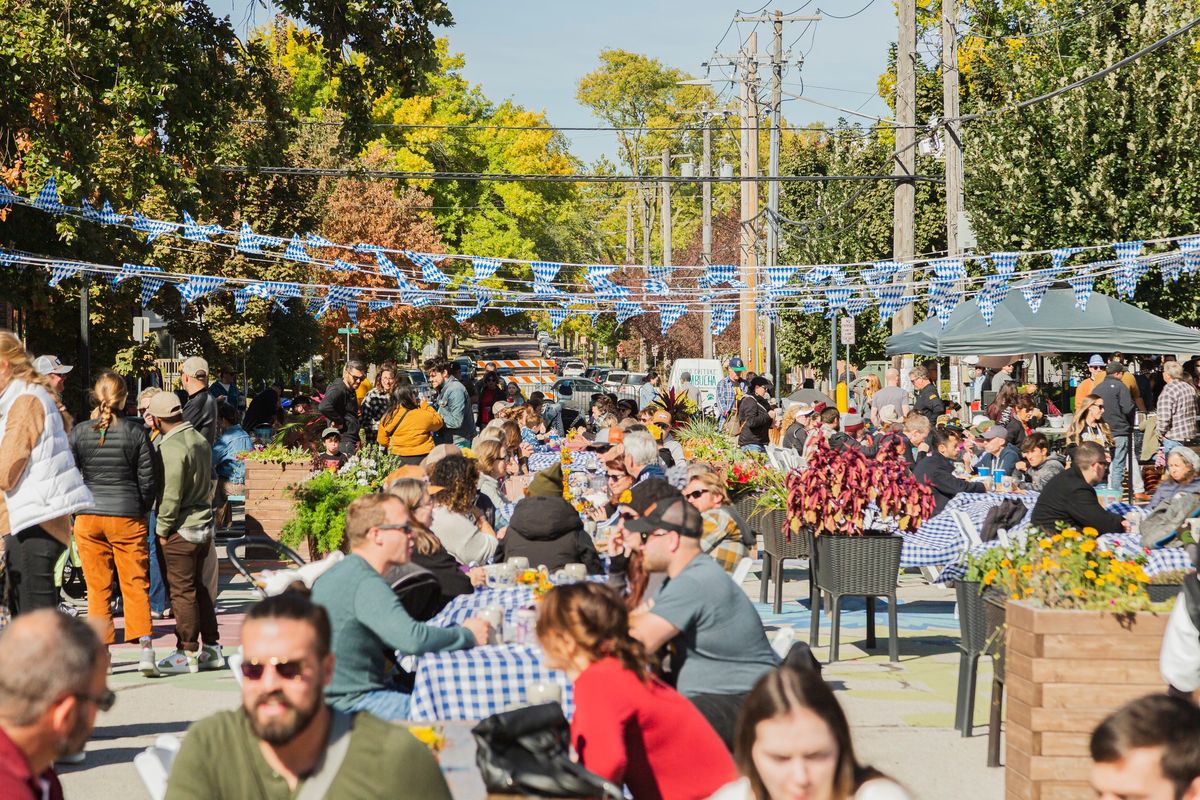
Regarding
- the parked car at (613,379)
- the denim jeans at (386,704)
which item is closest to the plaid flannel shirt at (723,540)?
the denim jeans at (386,704)

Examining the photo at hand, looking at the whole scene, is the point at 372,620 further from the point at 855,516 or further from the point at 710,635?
the point at 855,516

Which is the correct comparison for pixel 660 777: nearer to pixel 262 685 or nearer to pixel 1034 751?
pixel 262 685

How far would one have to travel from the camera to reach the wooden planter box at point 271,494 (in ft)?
49.6

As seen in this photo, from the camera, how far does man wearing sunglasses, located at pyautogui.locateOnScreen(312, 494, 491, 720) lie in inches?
226

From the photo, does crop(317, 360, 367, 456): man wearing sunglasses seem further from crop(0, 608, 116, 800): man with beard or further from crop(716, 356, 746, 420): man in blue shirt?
crop(0, 608, 116, 800): man with beard

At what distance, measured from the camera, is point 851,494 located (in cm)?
1026

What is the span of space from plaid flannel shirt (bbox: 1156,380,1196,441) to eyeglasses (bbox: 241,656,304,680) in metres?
19.3

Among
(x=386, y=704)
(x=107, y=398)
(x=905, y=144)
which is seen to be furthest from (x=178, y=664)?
(x=905, y=144)

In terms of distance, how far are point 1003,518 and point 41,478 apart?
665cm

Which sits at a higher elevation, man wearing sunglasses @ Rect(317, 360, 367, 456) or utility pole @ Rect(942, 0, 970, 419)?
utility pole @ Rect(942, 0, 970, 419)

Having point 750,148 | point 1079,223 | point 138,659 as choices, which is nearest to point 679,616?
point 138,659

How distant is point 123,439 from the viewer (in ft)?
31.9

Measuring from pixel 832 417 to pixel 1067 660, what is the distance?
1161 centimetres

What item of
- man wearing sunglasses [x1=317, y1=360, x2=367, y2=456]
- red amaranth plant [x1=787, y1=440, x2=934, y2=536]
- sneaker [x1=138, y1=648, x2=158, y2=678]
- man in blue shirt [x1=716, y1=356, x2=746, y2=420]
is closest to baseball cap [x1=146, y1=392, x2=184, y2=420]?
sneaker [x1=138, y1=648, x2=158, y2=678]
